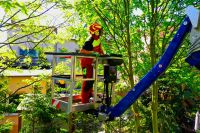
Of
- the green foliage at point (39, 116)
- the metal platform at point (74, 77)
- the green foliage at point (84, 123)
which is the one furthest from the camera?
the green foliage at point (84, 123)

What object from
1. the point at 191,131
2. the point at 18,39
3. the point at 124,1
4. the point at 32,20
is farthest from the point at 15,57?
the point at 191,131

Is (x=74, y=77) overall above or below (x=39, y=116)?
above

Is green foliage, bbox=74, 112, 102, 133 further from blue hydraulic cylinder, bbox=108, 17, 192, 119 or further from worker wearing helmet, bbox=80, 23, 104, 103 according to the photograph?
blue hydraulic cylinder, bbox=108, 17, 192, 119

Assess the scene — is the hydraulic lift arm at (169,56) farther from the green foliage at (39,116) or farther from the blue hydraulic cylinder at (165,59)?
the green foliage at (39,116)

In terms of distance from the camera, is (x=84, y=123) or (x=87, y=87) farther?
(x=84, y=123)

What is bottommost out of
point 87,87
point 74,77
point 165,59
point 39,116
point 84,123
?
point 84,123

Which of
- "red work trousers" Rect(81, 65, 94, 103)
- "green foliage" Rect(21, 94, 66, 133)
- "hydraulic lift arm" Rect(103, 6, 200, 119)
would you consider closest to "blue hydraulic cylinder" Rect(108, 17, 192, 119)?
"hydraulic lift arm" Rect(103, 6, 200, 119)

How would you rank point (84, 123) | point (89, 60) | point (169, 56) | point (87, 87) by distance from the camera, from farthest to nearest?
1. point (84, 123)
2. point (87, 87)
3. point (89, 60)
4. point (169, 56)

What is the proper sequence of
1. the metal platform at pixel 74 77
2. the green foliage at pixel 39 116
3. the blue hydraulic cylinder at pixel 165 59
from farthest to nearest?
the green foliage at pixel 39 116
the metal platform at pixel 74 77
the blue hydraulic cylinder at pixel 165 59

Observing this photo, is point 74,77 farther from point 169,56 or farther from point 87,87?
point 169,56

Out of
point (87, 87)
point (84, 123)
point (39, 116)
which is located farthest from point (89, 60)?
point (84, 123)

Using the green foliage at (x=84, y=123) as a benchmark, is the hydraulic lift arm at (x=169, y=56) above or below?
above

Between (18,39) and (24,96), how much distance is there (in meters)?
4.21

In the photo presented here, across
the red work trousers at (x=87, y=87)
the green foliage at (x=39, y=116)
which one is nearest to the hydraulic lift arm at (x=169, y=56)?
the red work trousers at (x=87, y=87)
